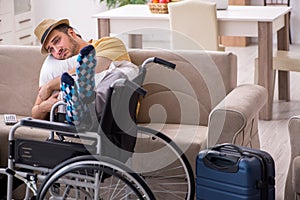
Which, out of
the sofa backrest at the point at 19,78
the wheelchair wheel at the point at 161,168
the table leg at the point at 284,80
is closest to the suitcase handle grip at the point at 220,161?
the wheelchair wheel at the point at 161,168

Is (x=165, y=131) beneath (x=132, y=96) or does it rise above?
beneath

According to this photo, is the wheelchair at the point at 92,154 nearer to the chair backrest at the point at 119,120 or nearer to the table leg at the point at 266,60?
the chair backrest at the point at 119,120

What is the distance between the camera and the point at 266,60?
555 centimetres

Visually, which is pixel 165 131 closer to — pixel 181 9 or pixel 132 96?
pixel 132 96

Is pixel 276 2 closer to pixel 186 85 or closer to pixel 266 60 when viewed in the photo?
pixel 266 60

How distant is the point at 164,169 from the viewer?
3.57m

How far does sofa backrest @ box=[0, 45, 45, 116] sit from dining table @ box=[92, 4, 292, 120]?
1662 mm

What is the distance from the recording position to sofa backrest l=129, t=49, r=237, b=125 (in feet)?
12.6

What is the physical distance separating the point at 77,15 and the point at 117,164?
5.83m

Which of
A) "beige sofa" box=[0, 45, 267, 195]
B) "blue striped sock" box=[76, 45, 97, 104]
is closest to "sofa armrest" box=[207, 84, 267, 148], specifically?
"beige sofa" box=[0, 45, 267, 195]

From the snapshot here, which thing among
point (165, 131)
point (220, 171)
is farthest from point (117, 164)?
point (165, 131)

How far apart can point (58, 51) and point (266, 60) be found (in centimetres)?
226

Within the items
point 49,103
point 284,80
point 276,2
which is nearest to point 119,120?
point 49,103

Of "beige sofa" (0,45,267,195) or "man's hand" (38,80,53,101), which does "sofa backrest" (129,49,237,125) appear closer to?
"beige sofa" (0,45,267,195)
